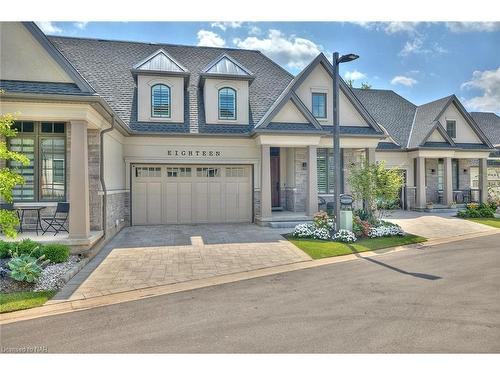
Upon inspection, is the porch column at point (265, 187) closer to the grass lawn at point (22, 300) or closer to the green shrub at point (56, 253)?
the green shrub at point (56, 253)

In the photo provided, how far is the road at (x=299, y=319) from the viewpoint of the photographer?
471 centimetres

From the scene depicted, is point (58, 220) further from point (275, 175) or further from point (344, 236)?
point (275, 175)

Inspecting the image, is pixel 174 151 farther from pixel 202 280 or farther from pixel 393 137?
pixel 393 137

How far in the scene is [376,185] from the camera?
13.1 meters

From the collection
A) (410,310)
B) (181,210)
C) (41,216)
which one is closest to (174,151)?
(181,210)

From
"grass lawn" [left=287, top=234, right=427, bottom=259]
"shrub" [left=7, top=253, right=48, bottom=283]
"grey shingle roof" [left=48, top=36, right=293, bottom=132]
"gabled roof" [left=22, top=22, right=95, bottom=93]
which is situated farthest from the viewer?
"grey shingle roof" [left=48, top=36, right=293, bottom=132]

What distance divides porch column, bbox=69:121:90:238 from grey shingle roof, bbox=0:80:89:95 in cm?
87

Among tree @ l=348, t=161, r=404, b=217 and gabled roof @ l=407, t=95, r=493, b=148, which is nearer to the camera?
tree @ l=348, t=161, r=404, b=217

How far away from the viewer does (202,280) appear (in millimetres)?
7793

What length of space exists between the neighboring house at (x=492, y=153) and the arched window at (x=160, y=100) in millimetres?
20136

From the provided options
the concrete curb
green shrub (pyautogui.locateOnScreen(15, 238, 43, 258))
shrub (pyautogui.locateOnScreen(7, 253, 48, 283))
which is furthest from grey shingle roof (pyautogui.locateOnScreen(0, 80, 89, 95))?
the concrete curb

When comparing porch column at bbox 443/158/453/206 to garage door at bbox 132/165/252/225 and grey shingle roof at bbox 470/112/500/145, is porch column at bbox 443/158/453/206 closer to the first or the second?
grey shingle roof at bbox 470/112/500/145

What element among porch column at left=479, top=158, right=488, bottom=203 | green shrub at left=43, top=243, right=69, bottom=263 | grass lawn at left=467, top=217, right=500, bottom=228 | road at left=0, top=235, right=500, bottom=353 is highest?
porch column at left=479, top=158, right=488, bottom=203

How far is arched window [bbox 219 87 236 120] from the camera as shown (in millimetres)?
15859
